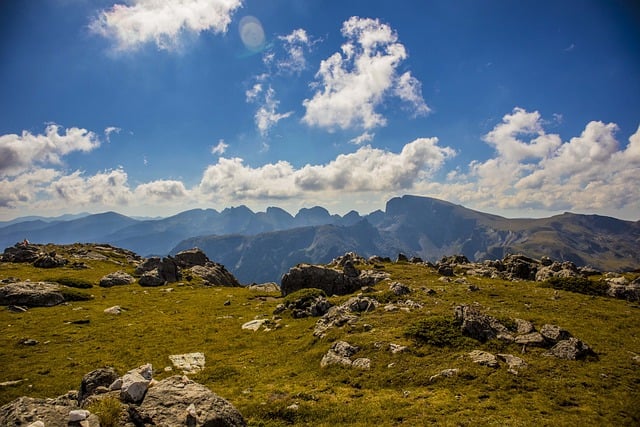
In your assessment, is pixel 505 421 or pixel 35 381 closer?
pixel 505 421

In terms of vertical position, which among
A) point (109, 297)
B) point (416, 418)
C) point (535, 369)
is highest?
point (535, 369)

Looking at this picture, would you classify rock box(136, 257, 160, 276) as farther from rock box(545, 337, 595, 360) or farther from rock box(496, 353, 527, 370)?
rock box(545, 337, 595, 360)

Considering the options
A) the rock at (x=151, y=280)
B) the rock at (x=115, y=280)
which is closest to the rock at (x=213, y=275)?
the rock at (x=151, y=280)

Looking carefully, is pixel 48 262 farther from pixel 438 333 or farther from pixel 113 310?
pixel 438 333

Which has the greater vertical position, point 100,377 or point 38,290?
point 100,377

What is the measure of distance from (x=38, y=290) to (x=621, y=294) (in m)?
86.1

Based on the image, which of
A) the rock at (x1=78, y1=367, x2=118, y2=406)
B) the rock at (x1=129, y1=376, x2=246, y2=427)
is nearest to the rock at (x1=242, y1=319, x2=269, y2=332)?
the rock at (x1=78, y1=367, x2=118, y2=406)

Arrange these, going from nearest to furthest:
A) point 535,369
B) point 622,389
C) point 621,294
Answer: point 622,389 < point 535,369 < point 621,294

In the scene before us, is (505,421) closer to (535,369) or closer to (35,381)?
(535,369)

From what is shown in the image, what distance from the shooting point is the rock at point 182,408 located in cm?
1334

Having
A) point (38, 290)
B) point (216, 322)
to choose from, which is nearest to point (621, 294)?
point (216, 322)

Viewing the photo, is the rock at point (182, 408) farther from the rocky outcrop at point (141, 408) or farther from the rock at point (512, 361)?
the rock at point (512, 361)

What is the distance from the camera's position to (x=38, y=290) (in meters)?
49.0

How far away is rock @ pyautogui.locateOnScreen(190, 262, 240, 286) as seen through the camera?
85.7 metres
